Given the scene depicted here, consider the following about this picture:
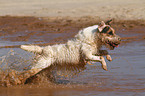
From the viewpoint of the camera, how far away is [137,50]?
1009 cm

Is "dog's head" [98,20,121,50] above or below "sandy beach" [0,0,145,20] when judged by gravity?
below

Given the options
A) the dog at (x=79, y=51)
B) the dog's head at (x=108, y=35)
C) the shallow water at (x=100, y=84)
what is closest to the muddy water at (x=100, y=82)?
the shallow water at (x=100, y=84)

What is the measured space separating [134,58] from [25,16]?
1034 cm

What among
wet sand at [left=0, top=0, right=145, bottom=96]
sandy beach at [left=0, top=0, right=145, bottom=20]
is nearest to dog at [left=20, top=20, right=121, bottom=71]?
wet sand at [left=0, top=0, right=145, bottom=96]

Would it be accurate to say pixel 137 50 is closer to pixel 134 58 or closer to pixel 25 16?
pixel 134 58

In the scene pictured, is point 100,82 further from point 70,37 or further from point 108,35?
point 70,37

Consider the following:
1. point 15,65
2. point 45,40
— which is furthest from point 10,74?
point 45,40

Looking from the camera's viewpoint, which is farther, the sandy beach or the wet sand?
the sandy beach

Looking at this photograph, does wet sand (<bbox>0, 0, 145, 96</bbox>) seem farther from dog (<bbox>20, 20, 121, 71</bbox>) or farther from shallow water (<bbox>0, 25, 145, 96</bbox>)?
dog (<bbox>20, 20, 121, 71</bbox>)

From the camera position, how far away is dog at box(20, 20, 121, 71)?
20.1 feet

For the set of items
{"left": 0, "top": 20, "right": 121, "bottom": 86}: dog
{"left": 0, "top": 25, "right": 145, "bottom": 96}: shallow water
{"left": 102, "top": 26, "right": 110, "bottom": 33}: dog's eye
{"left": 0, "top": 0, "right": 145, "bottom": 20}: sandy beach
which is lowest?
{"left": 0, "top": 25, "right": 145, "bottom": 96}: shallow water

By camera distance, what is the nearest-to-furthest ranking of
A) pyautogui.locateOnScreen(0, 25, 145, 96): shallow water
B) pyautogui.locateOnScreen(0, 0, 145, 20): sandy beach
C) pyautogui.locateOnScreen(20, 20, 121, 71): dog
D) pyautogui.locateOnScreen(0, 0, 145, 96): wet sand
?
pyautogui.locateOnScreen(0, 25, 145, 96): shallow water, pyautogui.locateOnScreen(20, 20, 121, 71): dog, pyautogui.locateOnScreen(0, 0, 145, 96): wet sand, pyautogui.locateOnScreen(0, 0, 145, 20): sandy beach

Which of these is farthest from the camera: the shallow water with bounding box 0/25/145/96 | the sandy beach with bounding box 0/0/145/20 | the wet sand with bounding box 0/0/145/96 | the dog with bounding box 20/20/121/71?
the sandy beach with bounding box 0/0/145/20

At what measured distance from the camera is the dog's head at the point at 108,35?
19.8 ft
